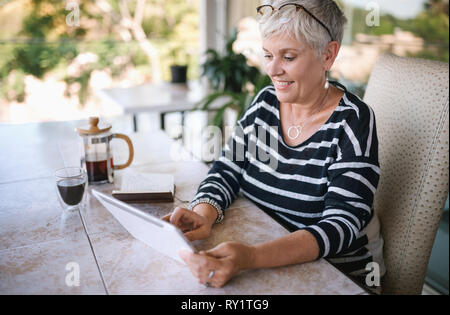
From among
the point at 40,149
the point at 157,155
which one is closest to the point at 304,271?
the point at 157,155

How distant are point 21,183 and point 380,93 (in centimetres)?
125

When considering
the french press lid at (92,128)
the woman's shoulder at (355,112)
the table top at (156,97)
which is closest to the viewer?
the woman's shoulder at (355,112)

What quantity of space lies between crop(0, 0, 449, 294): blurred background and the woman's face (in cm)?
45

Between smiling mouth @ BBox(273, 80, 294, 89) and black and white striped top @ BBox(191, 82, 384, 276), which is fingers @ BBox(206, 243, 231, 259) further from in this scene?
smiling mouth @ BBox(273, 80, 294, 89)

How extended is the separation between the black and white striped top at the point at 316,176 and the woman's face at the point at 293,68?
0.11 m

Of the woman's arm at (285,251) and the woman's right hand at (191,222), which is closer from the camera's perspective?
the woman's arm at (285,251)

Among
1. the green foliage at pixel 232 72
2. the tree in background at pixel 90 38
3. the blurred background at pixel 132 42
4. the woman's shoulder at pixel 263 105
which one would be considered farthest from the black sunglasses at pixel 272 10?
the tree in background at pixel 90 38

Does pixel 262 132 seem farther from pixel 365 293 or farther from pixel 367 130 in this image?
pixel 365 293

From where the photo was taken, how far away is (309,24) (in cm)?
111

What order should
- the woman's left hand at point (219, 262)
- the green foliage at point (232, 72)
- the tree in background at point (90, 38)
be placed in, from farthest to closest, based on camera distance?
the tree in background at point (90, 38) → the green foliage at point (232, 72) → the woman's left hand at point (219, 262)

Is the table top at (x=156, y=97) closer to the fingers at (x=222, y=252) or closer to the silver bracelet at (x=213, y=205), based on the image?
the silver bracelet at (x=213, y=205)

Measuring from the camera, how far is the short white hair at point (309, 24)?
111 cm

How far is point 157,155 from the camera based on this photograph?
1656 mm

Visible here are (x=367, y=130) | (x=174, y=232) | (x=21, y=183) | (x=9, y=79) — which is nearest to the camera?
(x=174, y=232)
